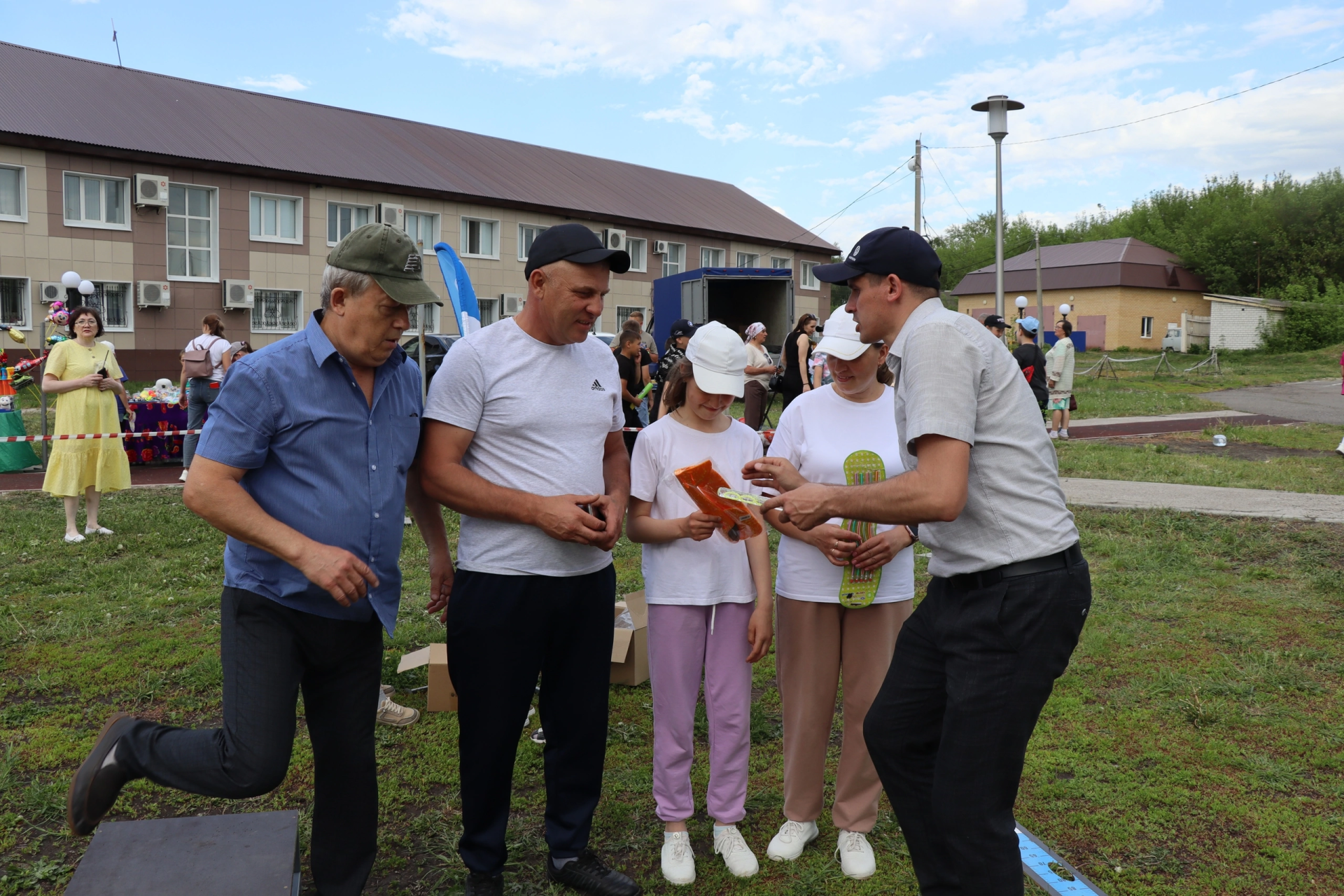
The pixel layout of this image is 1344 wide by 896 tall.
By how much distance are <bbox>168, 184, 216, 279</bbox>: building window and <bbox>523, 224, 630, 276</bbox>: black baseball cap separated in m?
26.2

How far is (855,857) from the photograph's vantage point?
3416mm

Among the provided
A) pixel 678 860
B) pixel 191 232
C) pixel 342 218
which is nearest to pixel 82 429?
pixel 678 860

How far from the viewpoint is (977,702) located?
8.32 feet

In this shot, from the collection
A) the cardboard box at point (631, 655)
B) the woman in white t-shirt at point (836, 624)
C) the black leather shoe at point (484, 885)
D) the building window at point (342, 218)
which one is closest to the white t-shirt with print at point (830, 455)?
the woman in white t-shirt at point (836, 624)

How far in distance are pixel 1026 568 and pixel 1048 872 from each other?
59.3 inches

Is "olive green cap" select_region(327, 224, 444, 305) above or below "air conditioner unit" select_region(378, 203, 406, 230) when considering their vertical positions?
below

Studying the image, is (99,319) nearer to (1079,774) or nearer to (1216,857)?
(1079,774)

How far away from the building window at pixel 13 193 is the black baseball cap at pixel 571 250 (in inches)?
1008

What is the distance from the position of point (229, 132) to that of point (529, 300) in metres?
28.3

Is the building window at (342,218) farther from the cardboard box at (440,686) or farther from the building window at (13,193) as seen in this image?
the cardboard box at (440,686)

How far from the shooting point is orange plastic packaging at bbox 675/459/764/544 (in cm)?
308

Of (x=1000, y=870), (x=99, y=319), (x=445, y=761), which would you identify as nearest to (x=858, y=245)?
(x=1000, y=870)

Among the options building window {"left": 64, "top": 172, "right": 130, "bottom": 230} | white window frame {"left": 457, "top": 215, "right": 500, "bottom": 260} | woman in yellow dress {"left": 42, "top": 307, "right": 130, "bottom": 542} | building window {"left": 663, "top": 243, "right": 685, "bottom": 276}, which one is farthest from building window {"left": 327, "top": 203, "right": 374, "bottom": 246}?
woman in yellow dress {"left": 42, "top": 307, "right": 130, "bottom": 542}

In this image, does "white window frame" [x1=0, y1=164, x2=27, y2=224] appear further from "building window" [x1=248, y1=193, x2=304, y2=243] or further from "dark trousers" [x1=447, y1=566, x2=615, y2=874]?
"dark trousers" [x1=447, y1=566, x2=615, y2=874]
